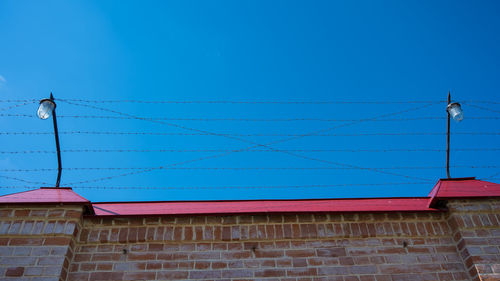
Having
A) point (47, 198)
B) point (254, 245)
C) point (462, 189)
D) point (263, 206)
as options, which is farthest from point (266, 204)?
point (47, 198)

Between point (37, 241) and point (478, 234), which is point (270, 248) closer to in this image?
point (478, 234)

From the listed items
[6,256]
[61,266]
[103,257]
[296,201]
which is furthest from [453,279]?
[6,256]

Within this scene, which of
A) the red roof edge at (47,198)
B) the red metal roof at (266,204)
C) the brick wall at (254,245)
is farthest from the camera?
the red metal roof at (266,204)

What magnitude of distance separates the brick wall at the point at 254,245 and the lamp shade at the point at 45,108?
1.59 meters

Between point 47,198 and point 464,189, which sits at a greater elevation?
point 464,189

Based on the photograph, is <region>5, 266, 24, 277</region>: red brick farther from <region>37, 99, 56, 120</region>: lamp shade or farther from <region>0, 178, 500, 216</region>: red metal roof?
<region>37, 99, 56, 120</region>: lamp shade

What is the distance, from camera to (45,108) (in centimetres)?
675

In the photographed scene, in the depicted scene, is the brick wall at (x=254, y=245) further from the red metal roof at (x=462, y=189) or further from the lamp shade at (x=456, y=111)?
the lamp shade at (x=456, y=111)

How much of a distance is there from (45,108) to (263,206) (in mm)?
3929

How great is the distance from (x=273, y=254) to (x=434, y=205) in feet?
8.79

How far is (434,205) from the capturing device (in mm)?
6391

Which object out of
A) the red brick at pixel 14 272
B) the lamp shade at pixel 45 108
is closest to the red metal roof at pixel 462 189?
the red brick at pixel 14 272

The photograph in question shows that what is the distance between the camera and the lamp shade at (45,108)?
21.9ft

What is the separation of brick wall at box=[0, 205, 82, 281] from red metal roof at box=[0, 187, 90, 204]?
0.10 meters
